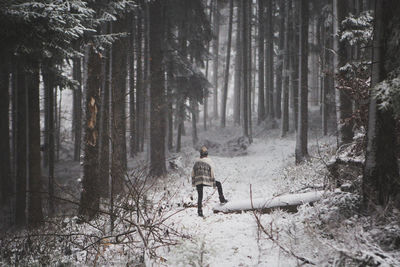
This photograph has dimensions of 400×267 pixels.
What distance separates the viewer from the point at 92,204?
263 inches

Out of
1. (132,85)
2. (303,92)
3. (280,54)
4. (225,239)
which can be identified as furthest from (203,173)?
(280,54)

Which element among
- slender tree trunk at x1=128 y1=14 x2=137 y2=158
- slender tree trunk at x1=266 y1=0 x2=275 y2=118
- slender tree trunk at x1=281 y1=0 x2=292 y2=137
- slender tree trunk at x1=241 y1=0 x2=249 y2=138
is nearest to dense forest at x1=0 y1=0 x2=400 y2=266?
slender tree trunk at x1=128 y1=14 x2=137 y2=158

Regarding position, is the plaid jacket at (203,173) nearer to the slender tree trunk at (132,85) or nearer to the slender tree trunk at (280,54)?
the slender tree trunk at (132,85)

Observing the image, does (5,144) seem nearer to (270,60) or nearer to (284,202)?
(284,202)

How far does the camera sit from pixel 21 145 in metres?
9.49

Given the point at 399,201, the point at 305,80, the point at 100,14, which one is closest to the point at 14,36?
the point at 100,14

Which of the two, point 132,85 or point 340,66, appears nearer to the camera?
point 340,66

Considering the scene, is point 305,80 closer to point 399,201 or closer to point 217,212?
point 217,212

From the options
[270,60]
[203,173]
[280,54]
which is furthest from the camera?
[270,60]

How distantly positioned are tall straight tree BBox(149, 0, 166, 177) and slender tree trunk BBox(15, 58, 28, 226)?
508 cm

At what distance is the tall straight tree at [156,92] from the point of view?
12.3m

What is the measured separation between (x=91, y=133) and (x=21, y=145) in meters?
4.50

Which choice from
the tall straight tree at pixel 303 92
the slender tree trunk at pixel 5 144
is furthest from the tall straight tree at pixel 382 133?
the slender tree trunk at pixel 5 144

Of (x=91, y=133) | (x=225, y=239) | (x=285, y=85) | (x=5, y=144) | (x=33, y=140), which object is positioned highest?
(x=285, y=85)
